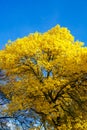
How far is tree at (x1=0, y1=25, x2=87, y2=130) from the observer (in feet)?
128

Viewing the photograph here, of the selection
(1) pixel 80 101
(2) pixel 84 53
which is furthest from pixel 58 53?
(1) pixel 80 101

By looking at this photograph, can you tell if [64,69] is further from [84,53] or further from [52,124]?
[52,124]

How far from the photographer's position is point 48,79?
3994 centimetres

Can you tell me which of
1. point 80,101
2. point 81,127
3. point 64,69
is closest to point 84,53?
point 64,69

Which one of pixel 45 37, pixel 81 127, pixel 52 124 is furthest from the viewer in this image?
pixel 45 37

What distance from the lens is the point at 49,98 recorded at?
40656mm

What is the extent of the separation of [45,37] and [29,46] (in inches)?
94.2

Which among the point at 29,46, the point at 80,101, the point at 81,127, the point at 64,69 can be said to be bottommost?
the point at 81,127

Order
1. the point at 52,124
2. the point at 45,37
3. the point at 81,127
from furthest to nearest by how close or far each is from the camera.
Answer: the point at 45,37 < the point at 52,124 < the point at 81,127

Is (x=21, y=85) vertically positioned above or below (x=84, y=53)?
below

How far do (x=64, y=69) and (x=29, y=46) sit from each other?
4.96 m

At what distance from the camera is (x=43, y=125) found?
39969mm

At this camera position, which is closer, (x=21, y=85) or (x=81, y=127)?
(x=81, y=127)

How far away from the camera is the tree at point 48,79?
128 feet
